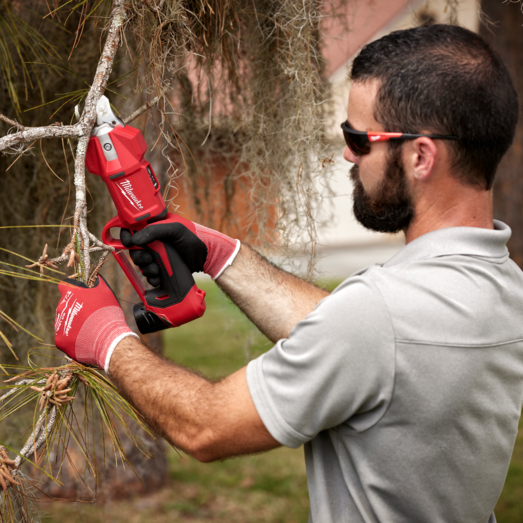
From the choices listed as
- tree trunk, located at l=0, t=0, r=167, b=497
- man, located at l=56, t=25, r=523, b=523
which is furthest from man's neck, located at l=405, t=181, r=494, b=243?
tree trunk, located at l=0, t=0, r=167, b=497

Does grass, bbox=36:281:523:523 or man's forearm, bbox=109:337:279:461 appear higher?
man's forearm, bbox=109:337:279:461

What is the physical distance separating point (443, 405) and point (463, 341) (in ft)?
0.38

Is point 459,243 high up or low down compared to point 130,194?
down

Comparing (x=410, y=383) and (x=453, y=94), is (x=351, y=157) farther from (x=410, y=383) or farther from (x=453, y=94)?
(x=410, y=383)

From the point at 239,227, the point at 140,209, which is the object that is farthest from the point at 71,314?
the point at 239,227

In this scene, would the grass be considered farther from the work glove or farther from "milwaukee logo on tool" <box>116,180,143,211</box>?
"milwaukee logo on tool" <box>116,180,143,211</box>

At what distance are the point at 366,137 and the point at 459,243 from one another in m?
0.28

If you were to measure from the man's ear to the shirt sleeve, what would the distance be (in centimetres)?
28

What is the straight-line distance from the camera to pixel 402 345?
93 centimetres

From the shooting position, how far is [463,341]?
0.95 meters

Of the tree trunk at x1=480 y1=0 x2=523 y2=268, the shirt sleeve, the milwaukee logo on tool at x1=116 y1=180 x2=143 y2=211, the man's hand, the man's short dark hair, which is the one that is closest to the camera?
the shirt sleeve

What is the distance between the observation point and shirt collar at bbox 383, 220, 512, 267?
104 centimetres

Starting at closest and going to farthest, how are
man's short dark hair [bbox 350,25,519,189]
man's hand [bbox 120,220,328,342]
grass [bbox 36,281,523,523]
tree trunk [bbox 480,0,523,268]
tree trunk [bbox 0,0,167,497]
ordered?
man's short dark hair [bbox 350,25,519,189], man's hand [bbox 120,220,328,342], tree trunk [bbox 0,0,167,497], grass [bbox 36,281,523,523], tree trunk [bbox 480,0,523,268]

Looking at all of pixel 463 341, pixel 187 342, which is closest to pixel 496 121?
pixel 463 341
